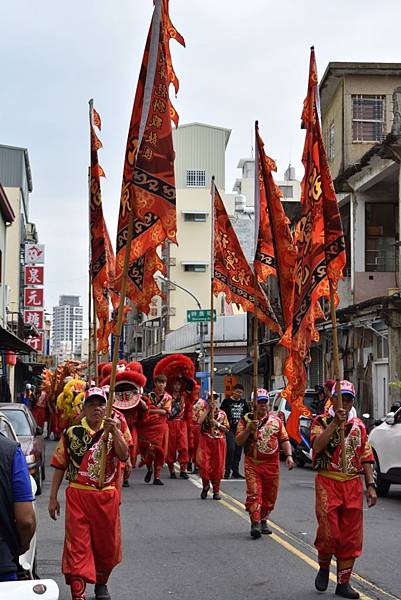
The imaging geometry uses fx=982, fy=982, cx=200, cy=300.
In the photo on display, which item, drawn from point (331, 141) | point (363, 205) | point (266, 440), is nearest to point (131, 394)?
point (266, 440)

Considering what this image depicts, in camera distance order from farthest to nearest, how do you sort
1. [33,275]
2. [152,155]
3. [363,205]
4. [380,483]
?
[33,275] < [363,205] < [380,483] < [152,155]

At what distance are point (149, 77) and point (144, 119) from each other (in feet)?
1.50

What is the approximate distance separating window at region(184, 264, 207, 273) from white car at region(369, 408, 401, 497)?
54609 mm

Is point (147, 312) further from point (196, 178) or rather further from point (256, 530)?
point (196, 178)

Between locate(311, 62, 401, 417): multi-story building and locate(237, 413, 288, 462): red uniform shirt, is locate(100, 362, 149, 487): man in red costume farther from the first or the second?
locate(311, 62, 401, 417): multi-story building

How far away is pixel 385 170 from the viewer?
1198 inches

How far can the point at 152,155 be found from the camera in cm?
863

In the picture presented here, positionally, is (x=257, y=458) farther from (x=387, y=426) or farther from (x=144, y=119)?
(x=387, y=426)

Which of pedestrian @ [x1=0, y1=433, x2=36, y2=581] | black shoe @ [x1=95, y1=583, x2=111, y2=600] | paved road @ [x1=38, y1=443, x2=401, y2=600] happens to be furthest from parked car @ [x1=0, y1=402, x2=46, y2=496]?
pedestrian @ [x1=0, y1=433, x2=36, y2=581]

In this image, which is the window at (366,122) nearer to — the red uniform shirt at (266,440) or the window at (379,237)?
the window at (379,237)

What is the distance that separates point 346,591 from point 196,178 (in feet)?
222

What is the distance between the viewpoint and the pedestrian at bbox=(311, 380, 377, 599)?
26.4 feet

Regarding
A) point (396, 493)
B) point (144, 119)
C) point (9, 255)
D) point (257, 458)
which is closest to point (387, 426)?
point (396, 493)

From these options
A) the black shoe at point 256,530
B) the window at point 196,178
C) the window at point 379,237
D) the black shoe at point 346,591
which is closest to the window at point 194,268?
the window at point 196,178
